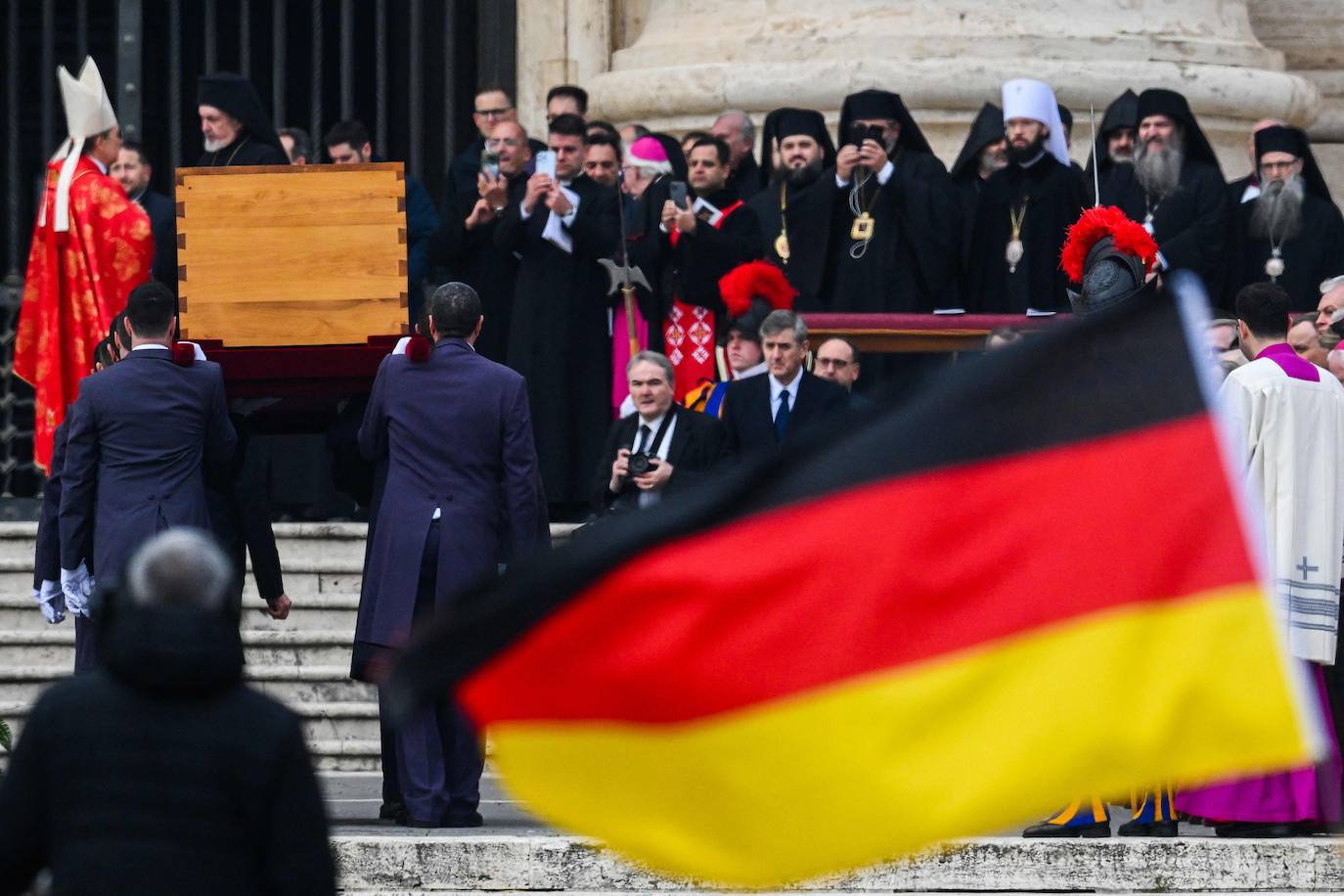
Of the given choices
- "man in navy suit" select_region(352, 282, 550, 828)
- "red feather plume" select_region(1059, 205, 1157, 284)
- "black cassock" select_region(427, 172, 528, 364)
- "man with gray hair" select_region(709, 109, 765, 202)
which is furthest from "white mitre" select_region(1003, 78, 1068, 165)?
"man in navy suit" select_region(352, 282, 550, 828)

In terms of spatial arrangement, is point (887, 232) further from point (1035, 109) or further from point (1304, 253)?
point (1304, 253)

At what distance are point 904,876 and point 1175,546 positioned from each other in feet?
13.1

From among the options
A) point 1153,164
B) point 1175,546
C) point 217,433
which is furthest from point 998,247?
point 1175,546

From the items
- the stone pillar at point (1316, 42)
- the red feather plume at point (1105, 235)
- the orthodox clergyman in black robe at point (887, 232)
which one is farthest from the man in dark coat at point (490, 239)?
the stone pillar at point (1316, 42)

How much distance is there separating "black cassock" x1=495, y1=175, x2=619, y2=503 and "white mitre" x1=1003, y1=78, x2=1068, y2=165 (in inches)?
69.2

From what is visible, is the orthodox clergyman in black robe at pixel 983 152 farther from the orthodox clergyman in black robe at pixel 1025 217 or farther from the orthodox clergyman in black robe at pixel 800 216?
the orthodox clergyman in black robe at pixel 800 216

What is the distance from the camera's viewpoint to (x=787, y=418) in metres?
10.6

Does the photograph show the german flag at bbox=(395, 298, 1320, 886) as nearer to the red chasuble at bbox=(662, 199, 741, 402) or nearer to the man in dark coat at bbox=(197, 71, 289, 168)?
the man in dark coat at bbox=(197, 71, 289, 168)

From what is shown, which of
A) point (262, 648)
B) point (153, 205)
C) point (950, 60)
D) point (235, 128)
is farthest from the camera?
point (950, 60)

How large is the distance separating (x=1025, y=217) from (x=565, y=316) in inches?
76.5

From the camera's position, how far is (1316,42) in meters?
15.9

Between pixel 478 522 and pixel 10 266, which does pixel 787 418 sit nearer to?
pixel 478 522

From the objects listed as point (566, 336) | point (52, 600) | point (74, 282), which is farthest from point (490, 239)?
→ point (52, 600)

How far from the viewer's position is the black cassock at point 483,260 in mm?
11977
